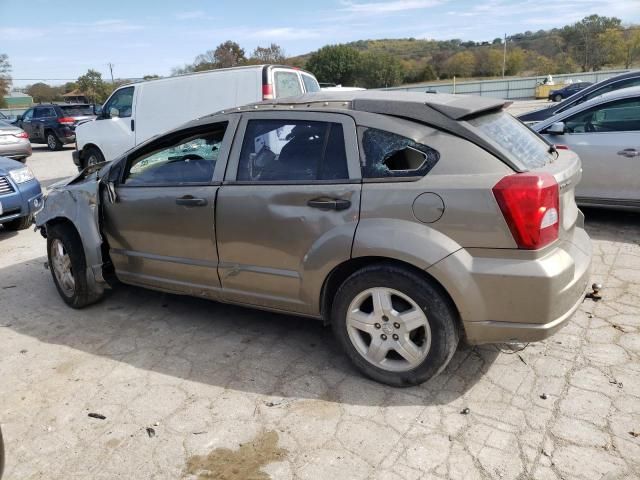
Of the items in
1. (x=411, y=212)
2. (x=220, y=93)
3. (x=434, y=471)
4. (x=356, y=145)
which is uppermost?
(x=220, y=93)

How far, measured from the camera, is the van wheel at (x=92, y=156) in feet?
35.6

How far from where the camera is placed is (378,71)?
7500 centimetres

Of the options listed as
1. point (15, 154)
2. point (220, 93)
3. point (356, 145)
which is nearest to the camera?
point (356, 145)

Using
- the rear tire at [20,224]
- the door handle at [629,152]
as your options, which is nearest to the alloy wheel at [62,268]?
the rear tire at [20,224]

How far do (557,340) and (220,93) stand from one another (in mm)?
6442

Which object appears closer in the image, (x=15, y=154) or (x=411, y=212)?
(x=411, y=212)

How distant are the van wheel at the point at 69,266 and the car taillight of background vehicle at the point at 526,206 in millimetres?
3370

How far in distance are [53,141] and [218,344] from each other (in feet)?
60.8

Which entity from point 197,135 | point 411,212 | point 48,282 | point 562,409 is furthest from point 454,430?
point 48,282

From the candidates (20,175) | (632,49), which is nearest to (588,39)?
(632,49)

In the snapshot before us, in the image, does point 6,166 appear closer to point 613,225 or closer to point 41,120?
point 613,225

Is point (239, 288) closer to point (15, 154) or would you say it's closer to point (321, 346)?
point (321, 346)

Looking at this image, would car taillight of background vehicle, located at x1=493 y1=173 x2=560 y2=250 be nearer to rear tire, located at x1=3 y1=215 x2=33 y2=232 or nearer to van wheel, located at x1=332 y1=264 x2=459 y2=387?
van wheel, located at x1=332 y1=264 x2=459 y2=387

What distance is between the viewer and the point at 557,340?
11.5ft
